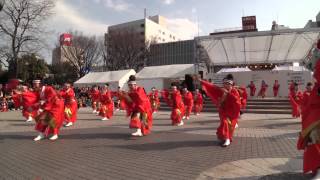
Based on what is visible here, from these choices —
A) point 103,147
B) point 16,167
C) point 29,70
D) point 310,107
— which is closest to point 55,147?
point 103,147

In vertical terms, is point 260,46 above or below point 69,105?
above

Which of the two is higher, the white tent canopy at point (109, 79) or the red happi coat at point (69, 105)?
the white tent canopy at point (109, 79)

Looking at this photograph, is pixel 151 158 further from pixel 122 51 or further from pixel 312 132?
pixel 122 51

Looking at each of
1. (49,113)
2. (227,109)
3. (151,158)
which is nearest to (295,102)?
(227,109)

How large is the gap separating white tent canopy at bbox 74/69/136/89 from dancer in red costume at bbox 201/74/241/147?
91.4 ft

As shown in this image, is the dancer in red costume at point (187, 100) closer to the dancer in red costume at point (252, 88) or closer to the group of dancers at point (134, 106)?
the group of dancers at point (134, 106)

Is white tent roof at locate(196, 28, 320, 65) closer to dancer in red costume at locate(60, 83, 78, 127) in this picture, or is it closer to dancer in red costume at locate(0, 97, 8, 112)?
dancer in red costume at locate(0, 97, 8, 112)

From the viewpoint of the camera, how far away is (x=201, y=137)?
10836 millimetres

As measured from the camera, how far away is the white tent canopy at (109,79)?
37525mm

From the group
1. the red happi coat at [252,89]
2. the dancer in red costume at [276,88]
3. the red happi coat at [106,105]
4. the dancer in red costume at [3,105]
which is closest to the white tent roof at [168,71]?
the red happi coat at [252,89]

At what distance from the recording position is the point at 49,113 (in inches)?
413

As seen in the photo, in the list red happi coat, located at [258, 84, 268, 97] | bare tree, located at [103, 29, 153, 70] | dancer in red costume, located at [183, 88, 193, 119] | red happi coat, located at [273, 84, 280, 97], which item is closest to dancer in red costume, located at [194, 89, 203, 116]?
dancer in red costume, located at [183, 88, 193, 119]

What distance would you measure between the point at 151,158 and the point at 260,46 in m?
25.0

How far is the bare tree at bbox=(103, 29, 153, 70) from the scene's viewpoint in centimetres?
5122
